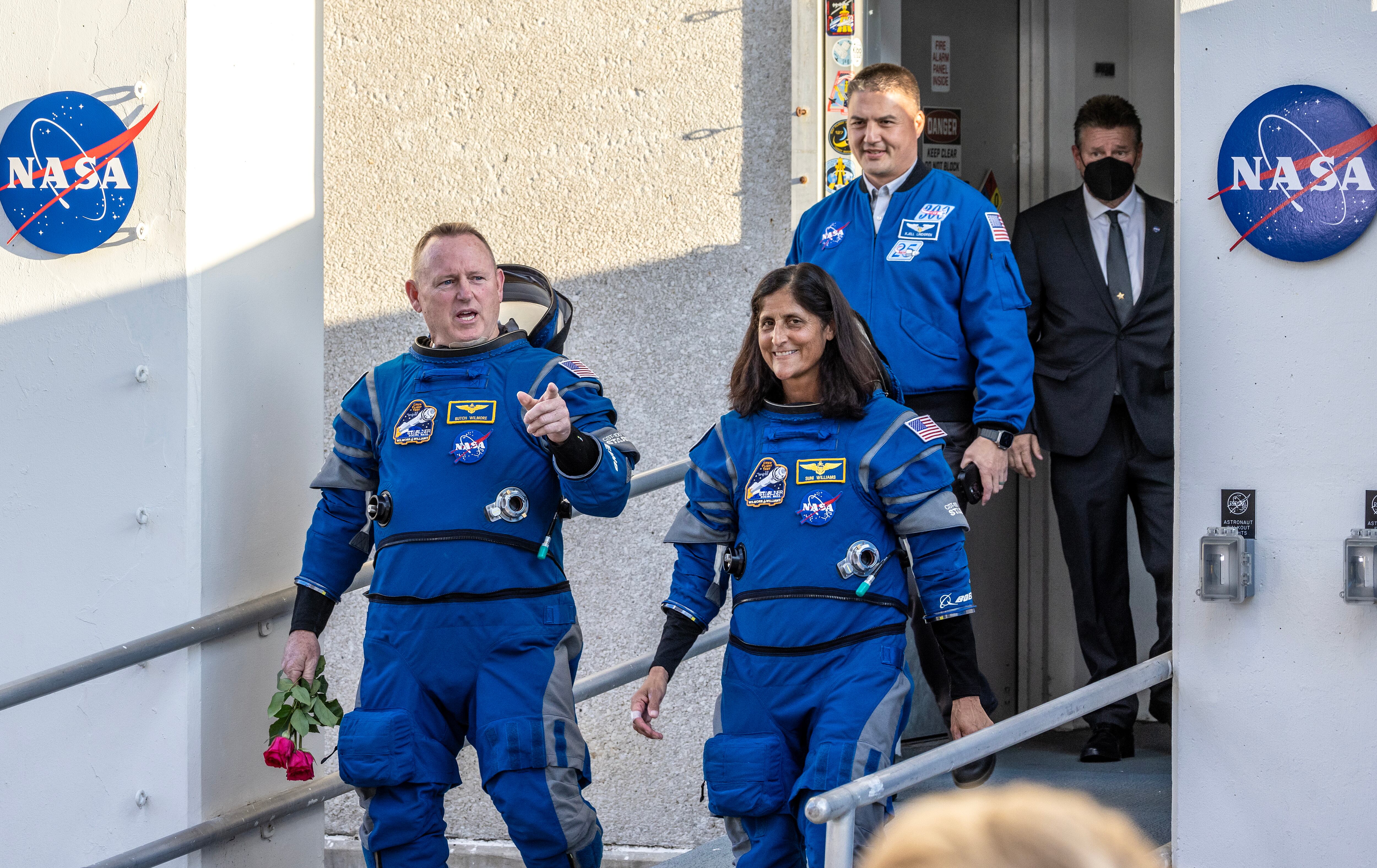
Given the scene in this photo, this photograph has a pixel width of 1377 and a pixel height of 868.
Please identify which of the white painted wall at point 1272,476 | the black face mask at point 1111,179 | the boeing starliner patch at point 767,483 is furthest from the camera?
the black face mask at point 1111,179

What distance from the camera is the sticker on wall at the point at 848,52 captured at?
4492 mm

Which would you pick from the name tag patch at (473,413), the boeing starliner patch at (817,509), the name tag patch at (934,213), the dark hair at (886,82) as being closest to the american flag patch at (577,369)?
the name tag patch at (473,413)

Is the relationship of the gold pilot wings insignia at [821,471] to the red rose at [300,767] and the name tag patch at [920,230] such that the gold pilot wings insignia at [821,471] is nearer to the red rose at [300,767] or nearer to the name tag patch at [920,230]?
the name tag patch at [920,230]

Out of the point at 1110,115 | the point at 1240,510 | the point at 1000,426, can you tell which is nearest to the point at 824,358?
the point at 1000,426

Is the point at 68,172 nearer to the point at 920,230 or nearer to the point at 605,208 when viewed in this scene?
the point at 605,208

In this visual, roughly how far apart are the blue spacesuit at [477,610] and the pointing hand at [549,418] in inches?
3.3

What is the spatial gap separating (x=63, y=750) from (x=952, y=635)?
7.17 ft

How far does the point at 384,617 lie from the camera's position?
3.15 meters

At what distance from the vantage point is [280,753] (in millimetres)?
3305

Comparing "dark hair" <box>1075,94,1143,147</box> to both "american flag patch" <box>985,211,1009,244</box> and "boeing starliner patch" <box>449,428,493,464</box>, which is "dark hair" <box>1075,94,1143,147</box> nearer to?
"american flag patch" <box>985,211,1009,244</box>

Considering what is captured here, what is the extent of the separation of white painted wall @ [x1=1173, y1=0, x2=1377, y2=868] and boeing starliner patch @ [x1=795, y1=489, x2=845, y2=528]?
864mm

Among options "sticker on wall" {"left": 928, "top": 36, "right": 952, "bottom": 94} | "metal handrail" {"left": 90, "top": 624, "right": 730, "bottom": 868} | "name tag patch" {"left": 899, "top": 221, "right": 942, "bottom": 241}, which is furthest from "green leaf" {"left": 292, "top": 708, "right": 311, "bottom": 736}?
"sticker on wall" {"left": 928, "top": 36, "right": 952, "bottom": 94}

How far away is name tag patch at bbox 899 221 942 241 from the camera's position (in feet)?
11.4

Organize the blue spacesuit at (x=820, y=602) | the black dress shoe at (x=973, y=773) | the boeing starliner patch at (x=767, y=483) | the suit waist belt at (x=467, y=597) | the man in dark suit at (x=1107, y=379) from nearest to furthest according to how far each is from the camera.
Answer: the blue spacesuit at (x=820, y=602) < the boeing starliner patch at (x=767, y=483) < the suit waist belt at (x=467, y=597) < the black dress shoe at (x=973, y=773) < the man in dark suit at (x=1107, y=379)
